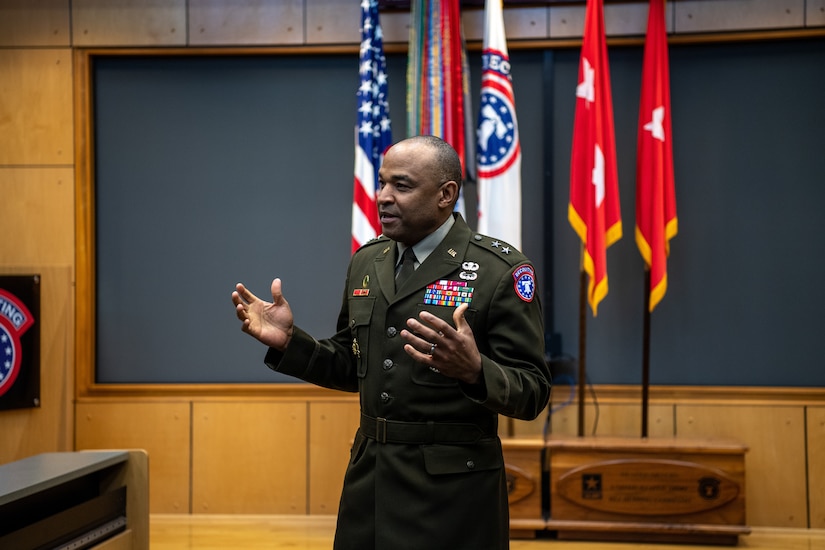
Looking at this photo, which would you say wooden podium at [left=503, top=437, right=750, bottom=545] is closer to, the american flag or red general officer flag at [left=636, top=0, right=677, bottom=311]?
red general officer flag at [left=636, top=0, right=677, bottom=311]

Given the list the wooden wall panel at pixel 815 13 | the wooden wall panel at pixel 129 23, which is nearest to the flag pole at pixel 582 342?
the wooden wall panel at pixel 815 13

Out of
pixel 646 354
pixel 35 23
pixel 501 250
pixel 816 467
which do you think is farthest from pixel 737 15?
pixel 35 23

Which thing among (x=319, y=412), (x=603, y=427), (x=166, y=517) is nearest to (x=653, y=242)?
(x=603, y=427)

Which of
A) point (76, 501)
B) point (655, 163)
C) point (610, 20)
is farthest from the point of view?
point (610, 20)

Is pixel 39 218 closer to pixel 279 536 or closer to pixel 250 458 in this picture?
pixel 250 458

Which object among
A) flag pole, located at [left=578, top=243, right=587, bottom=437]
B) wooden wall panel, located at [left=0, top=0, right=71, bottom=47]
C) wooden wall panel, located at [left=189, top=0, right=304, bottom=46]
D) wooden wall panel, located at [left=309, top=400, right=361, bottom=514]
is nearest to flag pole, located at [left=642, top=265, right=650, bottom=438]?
flag pole, located at [left=578, top=243, right=587, bottom=437]

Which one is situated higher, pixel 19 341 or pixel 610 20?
pixel 610 20

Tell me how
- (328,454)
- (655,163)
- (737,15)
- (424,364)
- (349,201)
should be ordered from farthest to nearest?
1. (349,201)
2. (328,454)
3. (737,15)
4. (655,163)
5. (424,364)

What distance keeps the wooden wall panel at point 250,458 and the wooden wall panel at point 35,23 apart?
2202 millimetres

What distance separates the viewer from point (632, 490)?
4.05m

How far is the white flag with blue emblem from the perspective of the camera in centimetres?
420

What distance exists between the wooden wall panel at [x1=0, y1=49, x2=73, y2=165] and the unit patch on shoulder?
3.51m

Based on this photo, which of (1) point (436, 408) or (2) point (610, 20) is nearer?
(1) point (436, 408)

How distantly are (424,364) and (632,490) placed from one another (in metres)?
2.50
